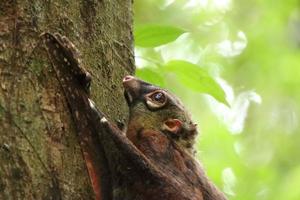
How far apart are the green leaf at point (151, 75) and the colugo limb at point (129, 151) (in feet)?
0.17

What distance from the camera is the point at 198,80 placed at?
14.7 ft

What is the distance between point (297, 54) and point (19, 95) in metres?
9.09

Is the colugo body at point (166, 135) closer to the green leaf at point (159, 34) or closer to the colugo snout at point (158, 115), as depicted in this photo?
the colugo snout at point (158, 115)

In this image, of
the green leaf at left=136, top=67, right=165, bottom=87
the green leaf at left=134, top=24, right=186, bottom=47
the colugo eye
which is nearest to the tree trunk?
the green leaf at left=134, top=24, right=186, bottom=47

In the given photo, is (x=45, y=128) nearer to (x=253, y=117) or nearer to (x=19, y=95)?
(x=19, y=95)

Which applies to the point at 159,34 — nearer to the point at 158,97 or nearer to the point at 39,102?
the point at 158,97

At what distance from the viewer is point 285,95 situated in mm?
12938

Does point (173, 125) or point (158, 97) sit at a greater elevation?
Result: point (158, 97)

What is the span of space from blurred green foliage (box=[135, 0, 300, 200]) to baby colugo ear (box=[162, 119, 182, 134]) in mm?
4936

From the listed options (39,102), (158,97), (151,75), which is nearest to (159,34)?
(151,75)

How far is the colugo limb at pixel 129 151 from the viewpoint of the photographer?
3.81 m

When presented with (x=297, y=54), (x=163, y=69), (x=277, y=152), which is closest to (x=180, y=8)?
(x=297, y=54)

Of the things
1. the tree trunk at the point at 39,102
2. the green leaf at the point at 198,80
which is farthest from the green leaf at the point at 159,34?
the tree trunk at the point at 39,102

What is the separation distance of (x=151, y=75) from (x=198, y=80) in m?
0.36
